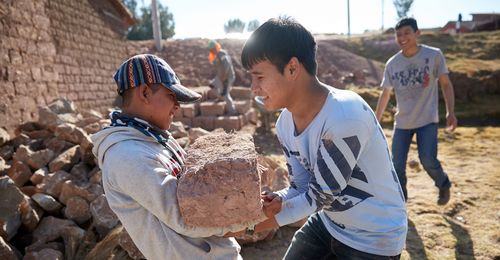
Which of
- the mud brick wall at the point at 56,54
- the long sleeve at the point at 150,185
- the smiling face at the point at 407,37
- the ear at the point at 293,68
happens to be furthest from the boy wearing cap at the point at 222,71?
the long sleeve at the point at 150,185

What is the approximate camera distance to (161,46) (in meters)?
17.6

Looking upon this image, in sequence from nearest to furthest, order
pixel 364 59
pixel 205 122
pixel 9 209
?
pixel 9 209
pixel 205 122
pixel 364 59

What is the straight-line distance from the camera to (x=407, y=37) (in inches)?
140

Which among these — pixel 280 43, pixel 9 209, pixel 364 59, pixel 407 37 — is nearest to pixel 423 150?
pixel 407 37

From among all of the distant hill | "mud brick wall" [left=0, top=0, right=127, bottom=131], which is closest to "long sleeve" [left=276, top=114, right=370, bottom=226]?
"mud brick wall" [left=0, top=0, right=127, bottom=131]

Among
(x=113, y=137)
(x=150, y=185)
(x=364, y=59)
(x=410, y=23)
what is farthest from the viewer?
(x=364, y=59)

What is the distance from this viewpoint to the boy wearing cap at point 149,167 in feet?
3.79

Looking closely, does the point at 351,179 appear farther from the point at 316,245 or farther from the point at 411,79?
the point at 411,79

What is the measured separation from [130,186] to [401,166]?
3.19 meters

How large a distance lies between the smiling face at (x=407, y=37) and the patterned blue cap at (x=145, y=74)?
2.94 meters

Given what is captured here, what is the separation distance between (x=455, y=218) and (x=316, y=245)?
285cm

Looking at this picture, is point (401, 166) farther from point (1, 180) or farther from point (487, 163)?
point (1, 180)

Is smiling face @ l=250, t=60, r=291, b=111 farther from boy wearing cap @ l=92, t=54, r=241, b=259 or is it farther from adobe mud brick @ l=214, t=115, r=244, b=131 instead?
adobe mud brick @ l=214, t=115, r=244, b=131

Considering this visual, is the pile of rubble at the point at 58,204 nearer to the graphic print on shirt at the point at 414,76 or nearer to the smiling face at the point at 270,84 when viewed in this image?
the smiling face at the point at 270,84
